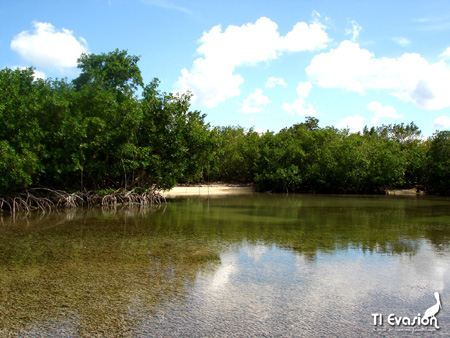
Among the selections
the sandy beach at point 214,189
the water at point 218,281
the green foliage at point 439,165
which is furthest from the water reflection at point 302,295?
the green foliage at point 439,165

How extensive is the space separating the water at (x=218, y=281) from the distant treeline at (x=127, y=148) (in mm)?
6297

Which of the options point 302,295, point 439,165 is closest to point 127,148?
point 302,295

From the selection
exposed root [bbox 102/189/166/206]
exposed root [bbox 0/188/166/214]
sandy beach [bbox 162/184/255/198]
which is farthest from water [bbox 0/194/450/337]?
sandy beach [bbox 162/184/255/198]

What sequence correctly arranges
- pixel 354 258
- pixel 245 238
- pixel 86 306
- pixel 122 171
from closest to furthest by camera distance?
pixel 86 306
pixel 354 258
pixel 245 238
pixel 122 171

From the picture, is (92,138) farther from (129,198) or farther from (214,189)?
(214,189)

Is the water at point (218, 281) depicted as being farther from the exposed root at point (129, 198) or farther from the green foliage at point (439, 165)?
the green foliage at point (439, 165)

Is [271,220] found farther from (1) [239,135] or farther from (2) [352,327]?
(1) [239,135]

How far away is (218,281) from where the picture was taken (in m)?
6.70

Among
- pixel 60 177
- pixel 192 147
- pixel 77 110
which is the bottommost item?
pixel 60 177

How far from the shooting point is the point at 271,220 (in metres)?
15.3

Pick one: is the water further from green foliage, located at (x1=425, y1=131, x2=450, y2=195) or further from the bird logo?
green foliage, located at (x1=425, y1=131, x2=450, y2=195)

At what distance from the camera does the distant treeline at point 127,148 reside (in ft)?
56.5

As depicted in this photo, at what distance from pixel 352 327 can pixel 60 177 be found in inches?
699

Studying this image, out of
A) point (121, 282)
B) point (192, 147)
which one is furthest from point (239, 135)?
point (121, 282)
